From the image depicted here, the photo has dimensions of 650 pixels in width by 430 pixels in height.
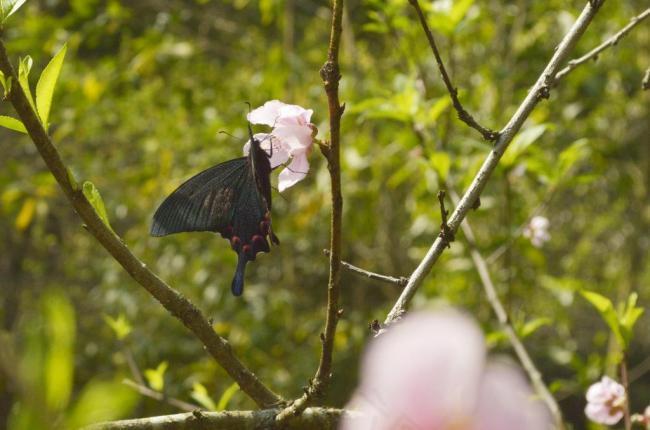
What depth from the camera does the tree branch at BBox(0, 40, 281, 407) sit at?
2.17 feet

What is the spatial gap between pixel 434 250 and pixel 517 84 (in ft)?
8.62

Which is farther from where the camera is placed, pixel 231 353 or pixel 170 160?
pixel 170 160

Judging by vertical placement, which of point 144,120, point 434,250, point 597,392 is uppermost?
point 434,250

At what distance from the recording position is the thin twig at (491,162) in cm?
74

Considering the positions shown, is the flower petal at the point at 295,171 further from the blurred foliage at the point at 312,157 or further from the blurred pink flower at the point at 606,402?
the blurred foliage at the point at 312,157

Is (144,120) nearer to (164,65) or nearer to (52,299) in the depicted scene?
(164,65)

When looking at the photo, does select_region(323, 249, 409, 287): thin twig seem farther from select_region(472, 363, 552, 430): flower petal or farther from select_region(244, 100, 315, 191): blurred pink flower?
select_region(472, 363, 552, 430): flower petal

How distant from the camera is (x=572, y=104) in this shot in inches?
120

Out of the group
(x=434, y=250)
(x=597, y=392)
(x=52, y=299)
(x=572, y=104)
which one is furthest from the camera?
(x=572, y=104)

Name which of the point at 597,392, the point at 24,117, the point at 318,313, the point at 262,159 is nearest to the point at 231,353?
the point at 262,159

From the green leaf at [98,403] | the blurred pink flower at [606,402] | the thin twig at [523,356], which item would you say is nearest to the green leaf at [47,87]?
the green leaf at [98,403]

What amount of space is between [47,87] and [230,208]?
23 cm

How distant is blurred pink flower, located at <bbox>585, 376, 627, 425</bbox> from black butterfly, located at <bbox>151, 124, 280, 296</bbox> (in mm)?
755

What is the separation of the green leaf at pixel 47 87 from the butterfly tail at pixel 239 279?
248 millimetres
